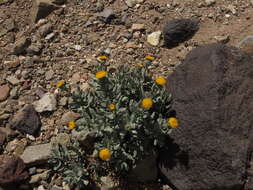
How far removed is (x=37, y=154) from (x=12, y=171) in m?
0.35

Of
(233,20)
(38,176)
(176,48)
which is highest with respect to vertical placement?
(233,20)

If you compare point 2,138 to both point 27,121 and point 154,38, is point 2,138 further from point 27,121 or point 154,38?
point 154,38

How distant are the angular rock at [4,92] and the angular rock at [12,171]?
1.07 m

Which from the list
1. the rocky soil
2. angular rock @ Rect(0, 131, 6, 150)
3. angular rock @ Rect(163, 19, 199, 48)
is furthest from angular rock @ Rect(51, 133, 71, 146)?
angular rock @ Rect(163, 19, 199, 48)

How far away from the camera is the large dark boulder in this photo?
324cm

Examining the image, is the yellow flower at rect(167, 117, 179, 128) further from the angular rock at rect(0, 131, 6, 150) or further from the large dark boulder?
the angular rock at rect(0, 131, 6, 150)

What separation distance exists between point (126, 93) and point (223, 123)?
1168 millimetres

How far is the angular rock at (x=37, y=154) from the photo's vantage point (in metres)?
3.80

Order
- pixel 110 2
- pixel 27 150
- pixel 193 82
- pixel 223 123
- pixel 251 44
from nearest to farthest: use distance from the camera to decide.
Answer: pixel 223 123 → pixel 193 82 → pixel 27 150 → pixel 251 44 → pixel 110 2

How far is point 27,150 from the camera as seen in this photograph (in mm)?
3928

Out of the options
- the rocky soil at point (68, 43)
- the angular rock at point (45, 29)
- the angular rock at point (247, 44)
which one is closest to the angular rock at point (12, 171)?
the rocky soil at point (68, 43)

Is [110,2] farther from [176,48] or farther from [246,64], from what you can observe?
[246,64]

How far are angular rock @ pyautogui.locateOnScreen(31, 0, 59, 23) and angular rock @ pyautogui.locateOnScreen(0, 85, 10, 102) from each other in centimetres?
136

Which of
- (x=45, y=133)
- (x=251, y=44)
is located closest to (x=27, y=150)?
(x=45, y=133)
